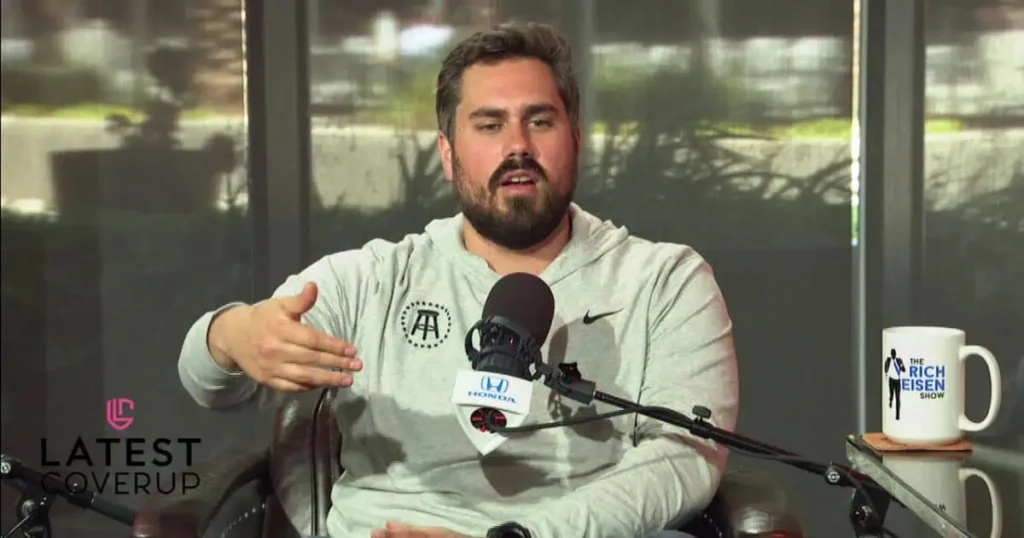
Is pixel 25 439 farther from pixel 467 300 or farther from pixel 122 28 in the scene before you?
pixel 467 300

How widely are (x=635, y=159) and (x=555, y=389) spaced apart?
0.77 metres

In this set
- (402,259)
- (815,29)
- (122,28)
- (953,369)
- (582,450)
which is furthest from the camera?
(122,28)

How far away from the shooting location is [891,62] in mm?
1977

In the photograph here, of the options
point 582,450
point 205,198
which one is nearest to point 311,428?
point 582,450

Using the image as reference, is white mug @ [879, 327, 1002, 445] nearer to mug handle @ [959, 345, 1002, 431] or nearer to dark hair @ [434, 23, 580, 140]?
mug handle @ [959, 345, 1002, 431]

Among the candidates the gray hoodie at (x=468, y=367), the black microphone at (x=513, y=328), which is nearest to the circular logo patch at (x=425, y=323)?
the gray hoodie at (x=468, y=367)

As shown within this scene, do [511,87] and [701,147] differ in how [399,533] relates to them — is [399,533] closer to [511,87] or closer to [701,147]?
[511,87]

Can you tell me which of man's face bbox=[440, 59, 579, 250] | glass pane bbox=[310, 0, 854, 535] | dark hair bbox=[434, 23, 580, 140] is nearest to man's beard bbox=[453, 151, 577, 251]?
man's face bbox=[440, 59, 579, 250]

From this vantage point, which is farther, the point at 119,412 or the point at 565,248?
the point at 119,412

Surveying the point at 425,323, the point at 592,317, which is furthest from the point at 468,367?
the point at 592,317

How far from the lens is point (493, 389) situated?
1281 mm

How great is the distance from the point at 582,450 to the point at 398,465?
30 cm

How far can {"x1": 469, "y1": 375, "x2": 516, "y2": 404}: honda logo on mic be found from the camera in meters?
1.28

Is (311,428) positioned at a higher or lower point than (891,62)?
lower
